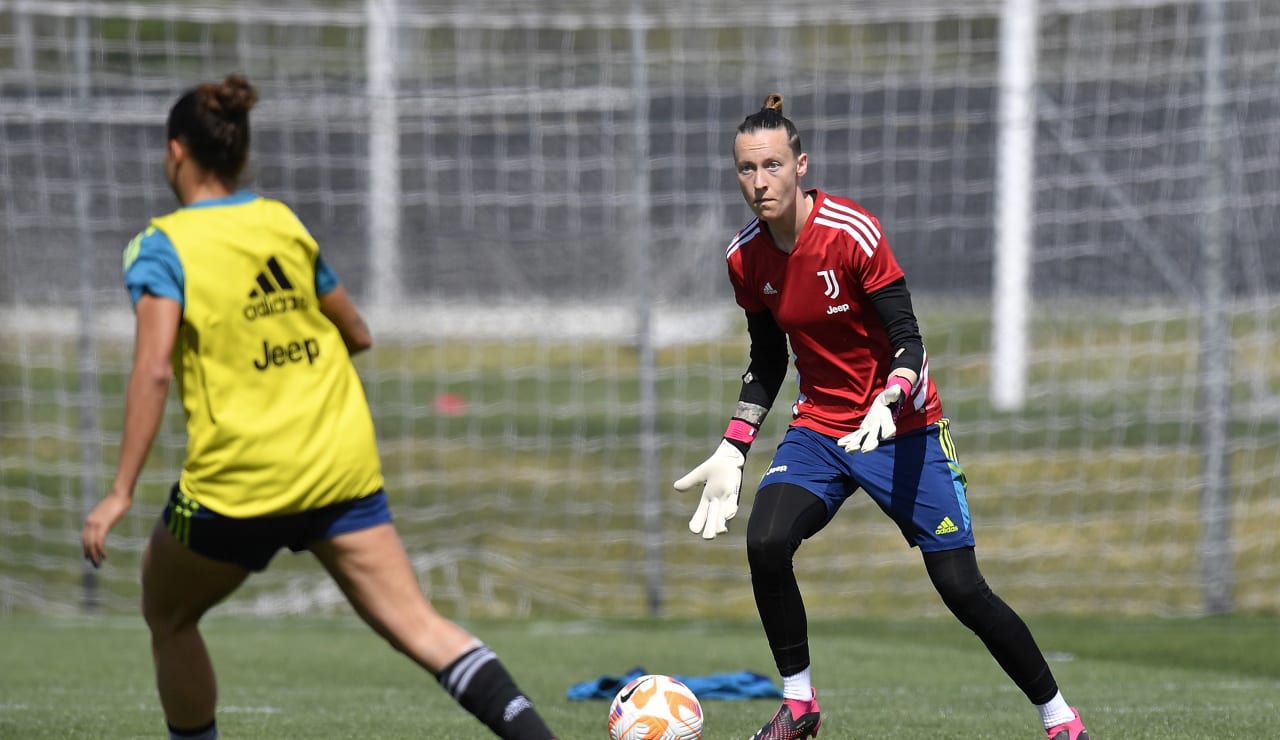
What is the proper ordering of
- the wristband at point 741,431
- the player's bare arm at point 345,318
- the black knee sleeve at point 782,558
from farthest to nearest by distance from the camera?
the wristband at point 741,431 < the black knee sleeve at point 782,558 < the player's bare arm at point 345,318

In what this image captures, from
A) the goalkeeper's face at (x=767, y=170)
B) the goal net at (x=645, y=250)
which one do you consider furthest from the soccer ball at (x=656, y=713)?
the goal net at (x=645, y=250)

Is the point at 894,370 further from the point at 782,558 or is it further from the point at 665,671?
the point at 665,671

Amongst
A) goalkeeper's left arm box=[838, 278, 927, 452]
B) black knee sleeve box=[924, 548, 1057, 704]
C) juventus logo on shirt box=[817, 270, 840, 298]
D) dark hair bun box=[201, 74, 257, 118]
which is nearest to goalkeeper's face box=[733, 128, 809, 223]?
juventus logo on shirt box=[817, 270, 840, 298]

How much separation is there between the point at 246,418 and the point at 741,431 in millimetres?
2043

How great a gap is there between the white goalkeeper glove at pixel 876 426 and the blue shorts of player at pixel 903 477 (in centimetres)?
46

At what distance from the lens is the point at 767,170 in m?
5.34

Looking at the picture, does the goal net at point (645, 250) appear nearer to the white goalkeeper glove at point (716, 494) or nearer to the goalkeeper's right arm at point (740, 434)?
the goalkeeper's right arm at point (740, 434)

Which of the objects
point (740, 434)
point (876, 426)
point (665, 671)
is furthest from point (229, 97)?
point (665, 671)

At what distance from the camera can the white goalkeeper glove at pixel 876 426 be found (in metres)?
4.95

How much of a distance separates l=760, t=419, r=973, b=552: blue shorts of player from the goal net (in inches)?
215

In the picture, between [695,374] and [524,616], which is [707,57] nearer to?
[695,374]

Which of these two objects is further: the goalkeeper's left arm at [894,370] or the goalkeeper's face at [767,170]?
the goalkeeper's face at [767,170]

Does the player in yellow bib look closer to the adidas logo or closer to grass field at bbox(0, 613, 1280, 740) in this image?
the adidas logo

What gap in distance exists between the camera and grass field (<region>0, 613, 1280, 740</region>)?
21.1ft
